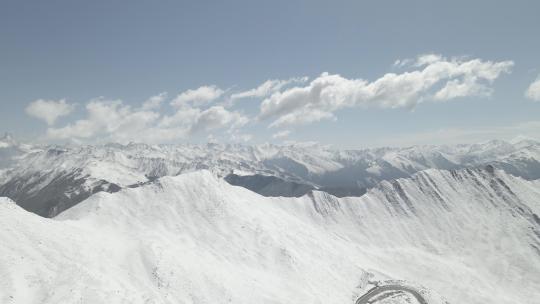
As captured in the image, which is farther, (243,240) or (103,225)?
(243,240)

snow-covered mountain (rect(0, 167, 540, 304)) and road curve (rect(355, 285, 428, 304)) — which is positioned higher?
snow-covered mountain (rect(0, 167, 540, 304))

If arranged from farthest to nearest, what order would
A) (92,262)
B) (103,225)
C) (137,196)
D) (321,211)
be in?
(321,211) → (137,196) → (103,225) → (92,262)

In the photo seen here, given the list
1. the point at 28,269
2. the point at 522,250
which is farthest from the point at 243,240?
the point at 522,250

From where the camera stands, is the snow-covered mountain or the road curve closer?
the snow-covered mountain

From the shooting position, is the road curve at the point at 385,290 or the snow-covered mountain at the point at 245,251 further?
the road curve at the point at 385,290

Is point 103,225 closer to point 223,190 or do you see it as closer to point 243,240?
point 243,240
